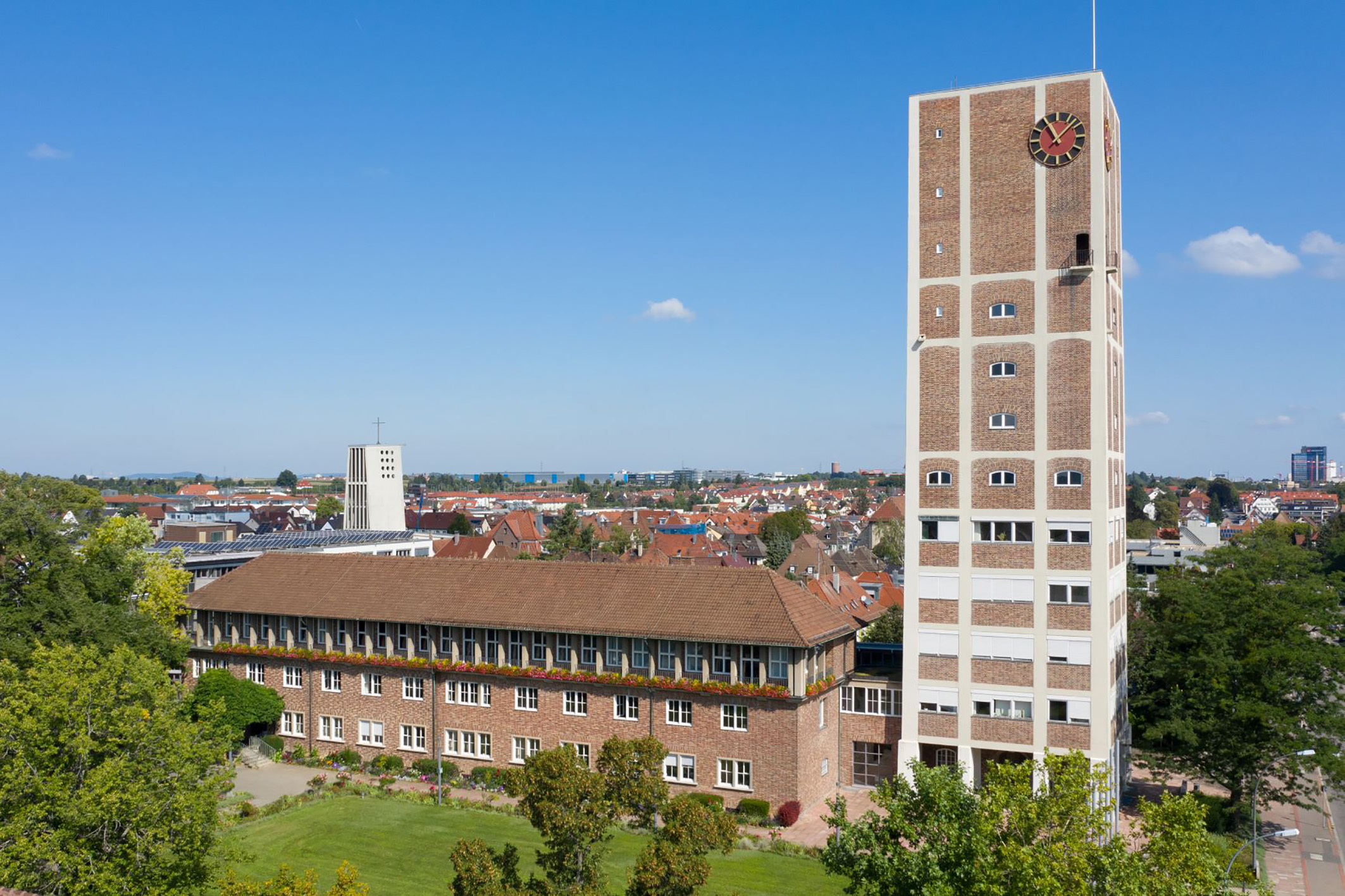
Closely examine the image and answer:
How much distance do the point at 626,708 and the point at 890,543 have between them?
11479 centimetres

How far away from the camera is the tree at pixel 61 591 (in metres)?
46.7

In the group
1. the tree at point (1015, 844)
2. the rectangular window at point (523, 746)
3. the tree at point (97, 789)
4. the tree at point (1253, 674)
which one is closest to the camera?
the tree at point (1015, 844)

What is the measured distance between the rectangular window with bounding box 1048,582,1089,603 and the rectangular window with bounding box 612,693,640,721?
1961 centimetres

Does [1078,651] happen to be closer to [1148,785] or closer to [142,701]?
[1148,785]

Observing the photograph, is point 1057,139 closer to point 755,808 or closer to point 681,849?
point 755,808

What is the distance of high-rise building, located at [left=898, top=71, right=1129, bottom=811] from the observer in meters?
46.1

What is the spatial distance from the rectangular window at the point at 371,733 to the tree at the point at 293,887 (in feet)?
103

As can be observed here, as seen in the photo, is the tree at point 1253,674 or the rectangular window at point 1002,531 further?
the rectangular window at point 1002,531

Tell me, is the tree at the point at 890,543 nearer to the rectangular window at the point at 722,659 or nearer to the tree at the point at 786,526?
the tree at the point at 786,526

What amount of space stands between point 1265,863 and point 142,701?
44806mm

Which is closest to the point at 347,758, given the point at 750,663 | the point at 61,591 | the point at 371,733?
the point at 371,733

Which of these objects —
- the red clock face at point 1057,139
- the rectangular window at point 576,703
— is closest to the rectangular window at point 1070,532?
the red clock face at point 1057,139

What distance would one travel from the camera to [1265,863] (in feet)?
145

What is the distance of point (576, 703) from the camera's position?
50.8 metres
